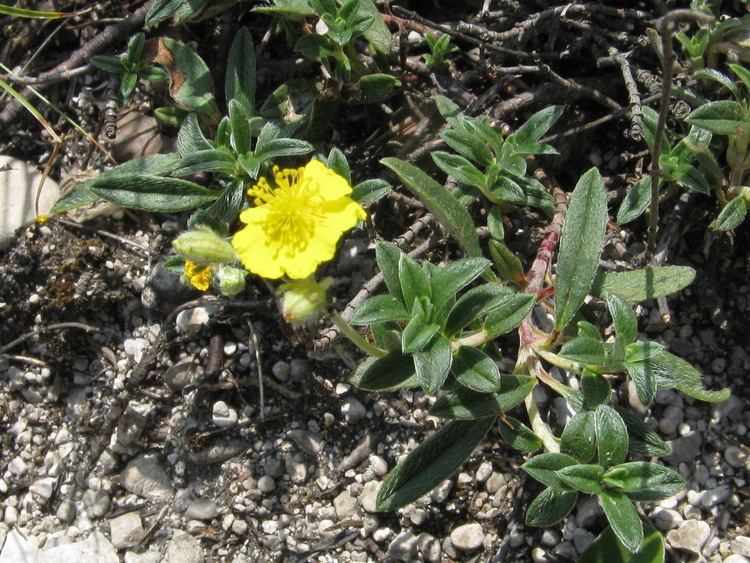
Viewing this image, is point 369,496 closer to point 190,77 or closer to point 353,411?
point 353,411

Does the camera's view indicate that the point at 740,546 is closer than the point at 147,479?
Yes

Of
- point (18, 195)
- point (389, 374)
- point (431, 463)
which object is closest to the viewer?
point (389, 374)

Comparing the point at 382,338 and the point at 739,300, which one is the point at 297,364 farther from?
the point at 739,300

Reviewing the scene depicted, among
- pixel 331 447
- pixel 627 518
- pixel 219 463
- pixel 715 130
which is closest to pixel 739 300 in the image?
pixel 715 130

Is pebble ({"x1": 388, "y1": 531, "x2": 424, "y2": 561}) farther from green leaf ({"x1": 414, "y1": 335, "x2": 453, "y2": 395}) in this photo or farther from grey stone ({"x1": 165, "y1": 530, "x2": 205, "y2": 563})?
green leaf ({"x1": 414, "y1": 335, "x2": 453, "y2": 395})

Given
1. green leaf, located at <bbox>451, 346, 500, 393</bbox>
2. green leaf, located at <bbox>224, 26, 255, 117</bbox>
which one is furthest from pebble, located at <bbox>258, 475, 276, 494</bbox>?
green leaf, located at <bbox>224, 26, 255, 117</bbox>

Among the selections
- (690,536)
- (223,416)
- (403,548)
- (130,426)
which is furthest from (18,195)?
(690,536)

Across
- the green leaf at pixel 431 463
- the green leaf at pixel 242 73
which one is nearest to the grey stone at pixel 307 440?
the green leaf at pixel 431 463
